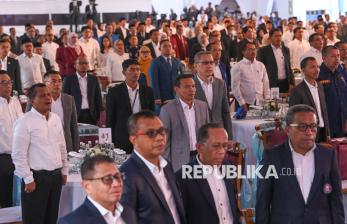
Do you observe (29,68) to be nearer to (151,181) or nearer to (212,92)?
(212,92)

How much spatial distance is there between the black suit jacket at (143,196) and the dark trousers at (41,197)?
1912mm

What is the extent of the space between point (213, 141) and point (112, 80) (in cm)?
841

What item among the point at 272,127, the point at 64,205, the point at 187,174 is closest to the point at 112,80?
the point at 272,127

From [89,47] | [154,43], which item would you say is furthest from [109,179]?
[89,47]

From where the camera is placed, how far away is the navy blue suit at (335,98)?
8180 mm

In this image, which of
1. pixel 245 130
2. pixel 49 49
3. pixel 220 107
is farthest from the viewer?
pixel 49 49

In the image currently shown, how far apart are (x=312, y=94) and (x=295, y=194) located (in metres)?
3.15

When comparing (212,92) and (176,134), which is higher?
(212,92)

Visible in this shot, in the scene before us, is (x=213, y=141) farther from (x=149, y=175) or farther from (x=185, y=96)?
(x=185, y=96)

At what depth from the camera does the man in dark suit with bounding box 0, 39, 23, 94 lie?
11.1 meters

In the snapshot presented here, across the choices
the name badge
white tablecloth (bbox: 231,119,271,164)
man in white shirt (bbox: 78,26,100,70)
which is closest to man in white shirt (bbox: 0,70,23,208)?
white tablecloth (bbox: 231,119,271,164)

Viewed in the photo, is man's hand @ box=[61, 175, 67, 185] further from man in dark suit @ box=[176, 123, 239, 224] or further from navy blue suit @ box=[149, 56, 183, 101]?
navy blue suit @ box=[149, 56, 183, 101]

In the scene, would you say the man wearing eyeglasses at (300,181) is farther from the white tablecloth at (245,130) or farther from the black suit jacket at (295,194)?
the white tablecloth at (245,130)

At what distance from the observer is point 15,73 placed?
36.5ft
